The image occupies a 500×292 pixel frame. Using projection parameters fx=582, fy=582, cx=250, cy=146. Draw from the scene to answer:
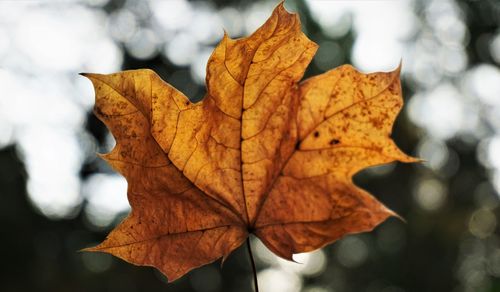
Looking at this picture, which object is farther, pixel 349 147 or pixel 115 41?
pixel 115 41

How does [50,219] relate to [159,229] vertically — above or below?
below

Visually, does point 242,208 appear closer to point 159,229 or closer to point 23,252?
point 159,229

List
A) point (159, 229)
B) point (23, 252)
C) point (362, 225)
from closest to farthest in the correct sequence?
point (362, 225)
point (159, 229)
point (23, 252)

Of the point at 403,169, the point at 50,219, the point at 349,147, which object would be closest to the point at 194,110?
the point at 349,147

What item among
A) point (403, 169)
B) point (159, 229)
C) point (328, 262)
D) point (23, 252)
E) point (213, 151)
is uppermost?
point (213, 151)

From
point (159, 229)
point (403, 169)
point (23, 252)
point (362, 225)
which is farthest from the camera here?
point (403, 169)

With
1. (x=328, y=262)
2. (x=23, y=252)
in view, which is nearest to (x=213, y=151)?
(x=23, y=252)

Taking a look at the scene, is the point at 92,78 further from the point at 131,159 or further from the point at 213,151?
the point at 213,151
